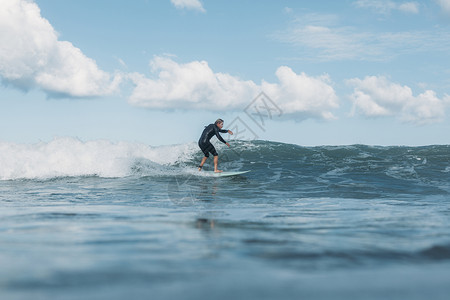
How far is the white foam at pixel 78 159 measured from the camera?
54.6 ft

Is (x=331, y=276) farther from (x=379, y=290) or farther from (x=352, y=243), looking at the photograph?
(x=352, y=243)

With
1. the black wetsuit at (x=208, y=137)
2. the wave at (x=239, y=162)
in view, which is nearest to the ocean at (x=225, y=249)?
the wave at (x=239, y=162)

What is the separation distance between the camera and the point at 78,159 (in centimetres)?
1767

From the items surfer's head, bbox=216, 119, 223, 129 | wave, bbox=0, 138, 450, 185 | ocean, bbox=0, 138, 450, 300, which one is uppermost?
surfer's head, bbox=216, 119, 223, 129

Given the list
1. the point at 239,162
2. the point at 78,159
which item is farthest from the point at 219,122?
the point at 78,159

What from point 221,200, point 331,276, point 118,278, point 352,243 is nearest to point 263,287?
point 331,276

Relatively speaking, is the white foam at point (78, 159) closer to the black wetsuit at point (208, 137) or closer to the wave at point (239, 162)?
the wave at point (239, 162)

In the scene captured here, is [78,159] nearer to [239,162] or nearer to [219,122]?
[219,122]

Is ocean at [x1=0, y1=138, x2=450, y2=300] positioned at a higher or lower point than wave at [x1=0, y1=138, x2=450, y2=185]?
lower

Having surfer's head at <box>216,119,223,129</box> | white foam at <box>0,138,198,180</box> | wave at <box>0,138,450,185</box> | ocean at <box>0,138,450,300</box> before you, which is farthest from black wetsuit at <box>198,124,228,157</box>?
ocean at <box>0,138,450,300</box>

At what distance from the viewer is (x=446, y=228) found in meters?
4.76

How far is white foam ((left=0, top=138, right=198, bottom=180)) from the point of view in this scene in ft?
54.6

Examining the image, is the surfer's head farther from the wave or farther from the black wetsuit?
the wave

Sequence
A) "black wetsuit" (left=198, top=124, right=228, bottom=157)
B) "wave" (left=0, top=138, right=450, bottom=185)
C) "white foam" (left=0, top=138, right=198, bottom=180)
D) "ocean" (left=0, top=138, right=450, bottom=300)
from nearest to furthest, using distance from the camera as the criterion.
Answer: "ocean" (left=0, top=138, right=450, bottom=300) → "wave" (left=0, top=138, right=450, bottom=185) → "black wetsuit" (left=198, top=124, right=228, bottom=157) → "white foam" (left=0, top=138, right=198, bottom=180)
